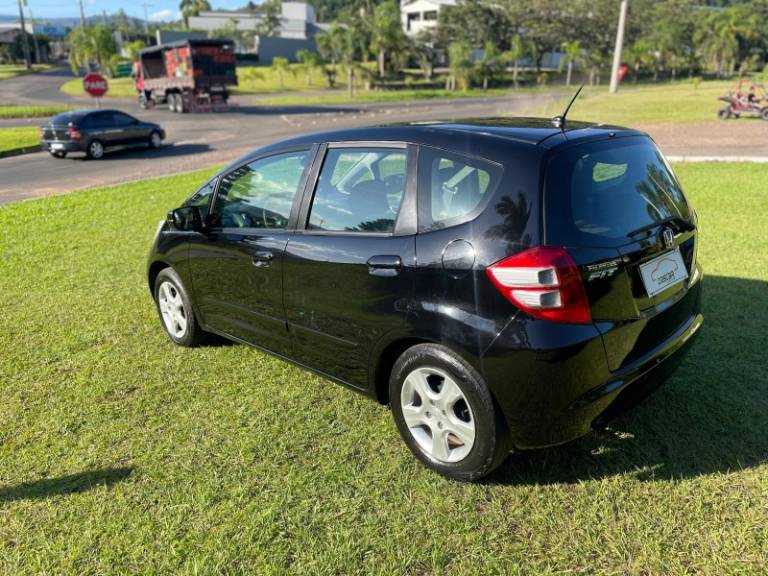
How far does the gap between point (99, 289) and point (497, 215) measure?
4830 millimetres

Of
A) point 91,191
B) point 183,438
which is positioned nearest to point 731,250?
point 183,438

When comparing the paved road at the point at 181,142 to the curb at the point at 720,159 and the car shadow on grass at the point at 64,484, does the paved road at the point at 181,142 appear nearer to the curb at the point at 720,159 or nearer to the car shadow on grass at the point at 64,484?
the curb at the point at 720,159

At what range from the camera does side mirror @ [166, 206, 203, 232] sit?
4133 millimetres

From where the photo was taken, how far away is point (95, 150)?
18.1m

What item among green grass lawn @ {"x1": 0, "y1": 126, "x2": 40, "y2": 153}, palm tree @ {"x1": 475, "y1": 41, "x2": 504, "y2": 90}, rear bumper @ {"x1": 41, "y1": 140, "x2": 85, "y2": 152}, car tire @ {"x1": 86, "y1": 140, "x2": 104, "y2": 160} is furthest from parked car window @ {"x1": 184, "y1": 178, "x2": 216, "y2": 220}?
palm tree @ {"x1": 475, "y1": 41, "x2": 504, "y2": 90}

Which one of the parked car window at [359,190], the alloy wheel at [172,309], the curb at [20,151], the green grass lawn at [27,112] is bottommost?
the curb at [20,151]

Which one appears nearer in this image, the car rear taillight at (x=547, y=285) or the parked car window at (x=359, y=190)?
the car rear taillight at (x=547, y=285)

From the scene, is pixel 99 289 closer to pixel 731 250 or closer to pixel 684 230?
pixel 684 230

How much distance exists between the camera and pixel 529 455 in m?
3.13

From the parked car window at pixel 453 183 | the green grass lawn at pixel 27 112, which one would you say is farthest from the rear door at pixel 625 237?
the green grass lawn at pixel 27 112

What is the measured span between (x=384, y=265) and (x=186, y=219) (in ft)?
6.51

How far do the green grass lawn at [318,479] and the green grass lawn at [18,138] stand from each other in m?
18.5

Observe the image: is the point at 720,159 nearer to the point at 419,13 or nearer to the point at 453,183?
the point at 453,183

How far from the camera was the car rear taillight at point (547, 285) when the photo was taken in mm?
2490
